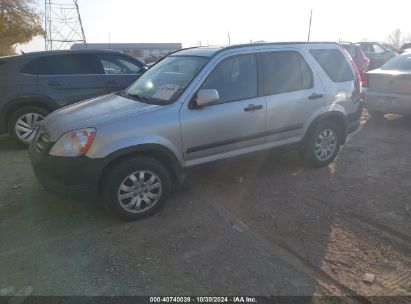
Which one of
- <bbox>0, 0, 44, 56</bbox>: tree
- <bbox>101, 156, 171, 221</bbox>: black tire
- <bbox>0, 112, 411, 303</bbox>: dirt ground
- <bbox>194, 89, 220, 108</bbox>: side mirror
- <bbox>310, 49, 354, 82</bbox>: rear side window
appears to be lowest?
<bbox>0, 112, 411, 303</bbox>: dirt ground

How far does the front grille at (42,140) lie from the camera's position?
3.75m

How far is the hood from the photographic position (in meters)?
3.66

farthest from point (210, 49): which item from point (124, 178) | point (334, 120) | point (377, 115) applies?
point (377, 115)

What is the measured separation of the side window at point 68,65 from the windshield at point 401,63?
634cm

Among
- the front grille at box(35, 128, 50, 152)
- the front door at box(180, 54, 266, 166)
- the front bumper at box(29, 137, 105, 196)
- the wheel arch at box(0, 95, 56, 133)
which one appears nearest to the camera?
the front bumper at box(29, 137, 105, 196)

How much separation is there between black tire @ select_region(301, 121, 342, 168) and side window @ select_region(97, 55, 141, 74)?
404 centimetres

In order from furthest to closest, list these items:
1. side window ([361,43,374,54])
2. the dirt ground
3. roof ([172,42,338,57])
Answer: side window ([361,43,374,54]) → roof ([172,42,338,57]) → the dirt ground

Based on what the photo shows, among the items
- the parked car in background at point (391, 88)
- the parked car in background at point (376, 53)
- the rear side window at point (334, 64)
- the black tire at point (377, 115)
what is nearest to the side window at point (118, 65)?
the rear side window at point (334, 64)

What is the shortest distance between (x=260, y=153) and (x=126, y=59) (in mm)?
4093

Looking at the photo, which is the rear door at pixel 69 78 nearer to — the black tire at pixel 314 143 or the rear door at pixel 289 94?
the rear door at pixel 289 94

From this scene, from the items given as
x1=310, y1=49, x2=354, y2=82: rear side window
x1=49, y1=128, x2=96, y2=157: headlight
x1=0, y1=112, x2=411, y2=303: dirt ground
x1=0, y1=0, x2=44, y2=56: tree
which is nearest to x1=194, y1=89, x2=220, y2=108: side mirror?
x1=0, y1=112, x2=411, y2=303: dirt ground

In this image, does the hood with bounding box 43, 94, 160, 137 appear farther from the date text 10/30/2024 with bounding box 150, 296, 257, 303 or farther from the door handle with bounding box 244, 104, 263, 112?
the date text 10/30/2024 with bounding box 150, 296, 257, 303

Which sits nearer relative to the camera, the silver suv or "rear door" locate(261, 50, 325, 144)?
the silver suv

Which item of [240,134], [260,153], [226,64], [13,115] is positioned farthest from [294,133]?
[13,115]
